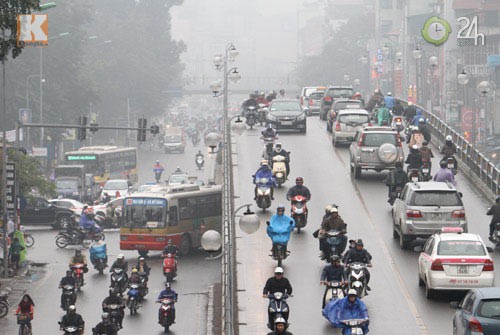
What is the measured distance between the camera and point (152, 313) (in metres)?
39.7

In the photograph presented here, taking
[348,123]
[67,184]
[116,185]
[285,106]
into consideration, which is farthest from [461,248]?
[67,184]

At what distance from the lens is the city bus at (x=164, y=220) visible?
51.1 metres

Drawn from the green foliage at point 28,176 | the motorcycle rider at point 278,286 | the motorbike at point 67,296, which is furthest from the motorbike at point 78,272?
the motorcycle rider at point 278,286

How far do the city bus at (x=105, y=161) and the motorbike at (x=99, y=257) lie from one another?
3742 cm

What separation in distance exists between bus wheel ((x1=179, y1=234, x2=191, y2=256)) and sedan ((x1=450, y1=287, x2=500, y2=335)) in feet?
99.1

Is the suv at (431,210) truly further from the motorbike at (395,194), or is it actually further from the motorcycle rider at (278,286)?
the motorcycle rider at (278,286)

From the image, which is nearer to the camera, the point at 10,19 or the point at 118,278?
the point at 10,19

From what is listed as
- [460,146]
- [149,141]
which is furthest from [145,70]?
[460,146]

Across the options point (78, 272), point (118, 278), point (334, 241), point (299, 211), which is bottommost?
point (78, 272)

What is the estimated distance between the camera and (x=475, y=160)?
50.1 m

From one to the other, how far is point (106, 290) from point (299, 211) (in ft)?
33.8

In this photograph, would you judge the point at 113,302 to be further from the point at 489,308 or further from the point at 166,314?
the point at 489,308

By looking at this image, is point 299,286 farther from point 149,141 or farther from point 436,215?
point 149,141

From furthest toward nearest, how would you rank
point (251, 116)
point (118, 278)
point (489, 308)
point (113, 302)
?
point (251, 116)
point (118, 278)
point (113, 302)
point (489, 308)
